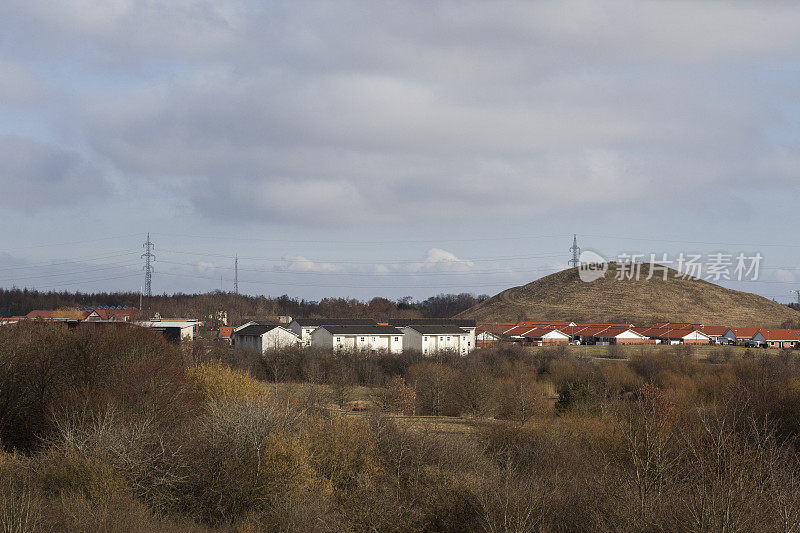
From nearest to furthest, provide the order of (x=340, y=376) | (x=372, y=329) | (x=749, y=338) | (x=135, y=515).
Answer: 1. (x=135, y=515)
2. (x=340, y=376)
3. (x=372, y=329)
4. (x=749, y=338)

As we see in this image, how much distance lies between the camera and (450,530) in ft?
63.1

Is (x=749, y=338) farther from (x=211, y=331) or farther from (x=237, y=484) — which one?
(x=237, y=484)

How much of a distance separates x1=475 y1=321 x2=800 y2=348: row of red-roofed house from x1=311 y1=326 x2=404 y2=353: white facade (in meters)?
14.6

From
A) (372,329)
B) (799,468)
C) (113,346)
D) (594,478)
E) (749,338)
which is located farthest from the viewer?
(749,338)

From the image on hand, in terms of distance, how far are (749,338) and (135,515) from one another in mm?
87748

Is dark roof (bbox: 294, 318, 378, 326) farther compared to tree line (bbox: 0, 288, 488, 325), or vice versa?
tree line (bbox: 0, 288, 488, 325)

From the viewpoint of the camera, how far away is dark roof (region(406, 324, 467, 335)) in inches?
2885

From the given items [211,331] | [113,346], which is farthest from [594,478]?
[211,331]

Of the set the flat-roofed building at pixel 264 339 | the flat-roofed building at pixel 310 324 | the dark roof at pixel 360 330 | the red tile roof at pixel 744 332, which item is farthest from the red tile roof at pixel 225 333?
the red tile roof at pixel 744 332

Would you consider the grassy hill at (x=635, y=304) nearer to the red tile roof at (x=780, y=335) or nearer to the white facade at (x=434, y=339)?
the red tile roof at (x=780, y=335)

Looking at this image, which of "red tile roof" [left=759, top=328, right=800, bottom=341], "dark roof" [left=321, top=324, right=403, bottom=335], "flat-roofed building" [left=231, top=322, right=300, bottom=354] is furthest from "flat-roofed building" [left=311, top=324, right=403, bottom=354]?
"red tile roof" [left=759, top=328, right=800, bottom=341]

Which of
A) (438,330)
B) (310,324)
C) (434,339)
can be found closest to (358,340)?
(310,324)

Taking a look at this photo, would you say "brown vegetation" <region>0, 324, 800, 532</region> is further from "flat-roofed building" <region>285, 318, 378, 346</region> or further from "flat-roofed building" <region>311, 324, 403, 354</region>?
"flat-roofed building" <region>285, 318, 378, 346</region>

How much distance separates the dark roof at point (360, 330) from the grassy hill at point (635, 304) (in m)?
54.1
